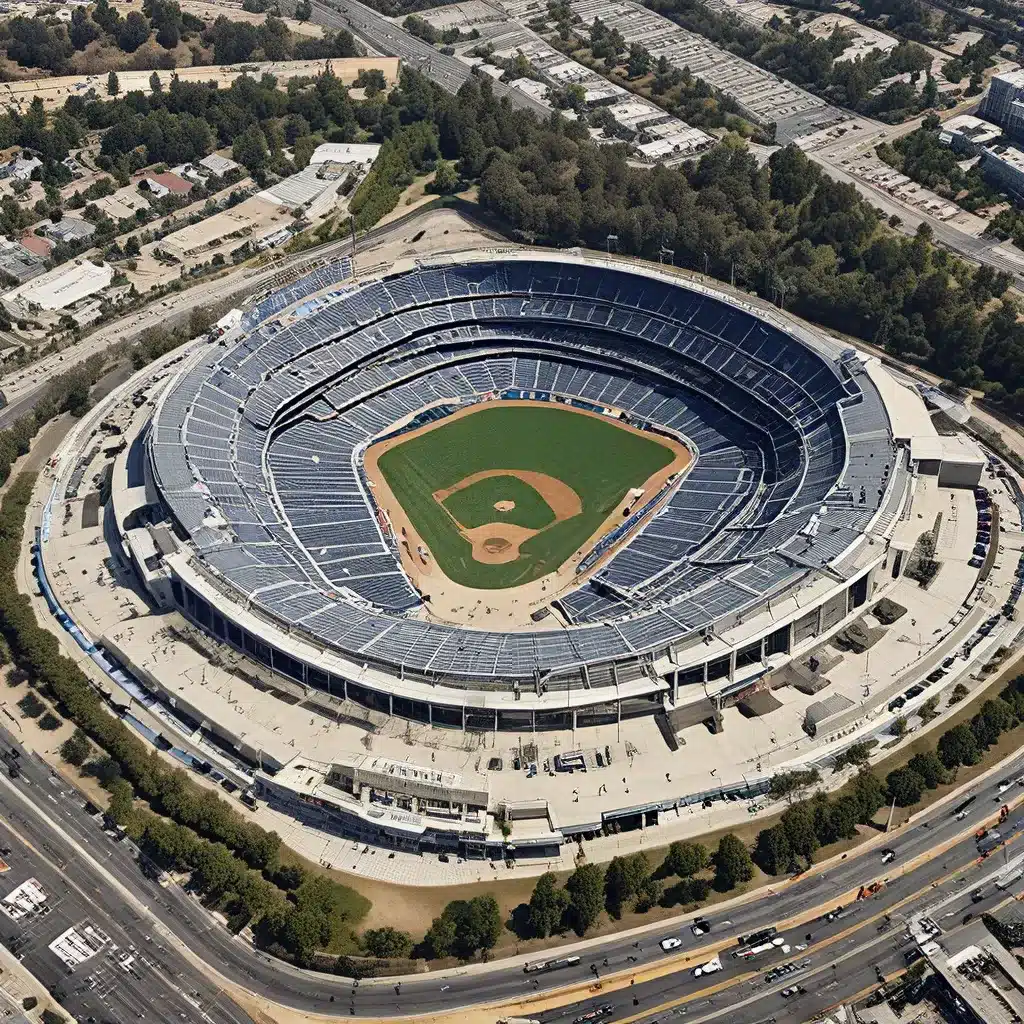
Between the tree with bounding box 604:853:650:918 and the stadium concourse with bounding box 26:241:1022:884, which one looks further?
the stadium concourse with bounding box 26:241:1022:884

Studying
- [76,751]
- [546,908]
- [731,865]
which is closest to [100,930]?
[76,751]

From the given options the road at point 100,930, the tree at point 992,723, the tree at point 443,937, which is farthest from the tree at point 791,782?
the road at point 100,930

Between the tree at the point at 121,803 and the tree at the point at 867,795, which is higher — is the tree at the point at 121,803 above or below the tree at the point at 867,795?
below

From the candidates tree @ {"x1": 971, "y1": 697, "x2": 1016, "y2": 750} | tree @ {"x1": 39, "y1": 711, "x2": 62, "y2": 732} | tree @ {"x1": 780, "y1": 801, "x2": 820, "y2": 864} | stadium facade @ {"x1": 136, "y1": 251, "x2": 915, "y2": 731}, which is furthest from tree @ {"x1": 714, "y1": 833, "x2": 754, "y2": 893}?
tree @ {"x1": 39, "y1": 711, "x2": 62, "y2": 732}

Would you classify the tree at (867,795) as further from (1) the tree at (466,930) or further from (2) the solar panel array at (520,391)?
(1) the tree at (466,930)

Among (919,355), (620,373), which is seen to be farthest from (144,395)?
(919,355)

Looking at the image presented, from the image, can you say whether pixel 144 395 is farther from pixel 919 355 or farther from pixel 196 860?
pixel 919 355

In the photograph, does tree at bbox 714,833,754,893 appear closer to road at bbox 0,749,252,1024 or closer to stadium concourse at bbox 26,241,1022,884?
stadium concourse at bbox 26,241,1022,884
